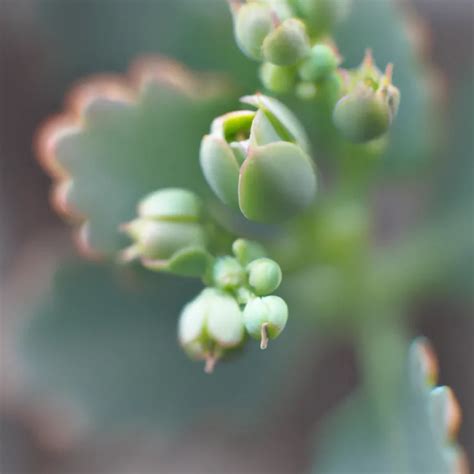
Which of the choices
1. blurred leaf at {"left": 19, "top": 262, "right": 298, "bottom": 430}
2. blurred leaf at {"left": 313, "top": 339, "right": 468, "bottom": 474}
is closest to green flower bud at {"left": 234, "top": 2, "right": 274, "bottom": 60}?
blurred leaf at {"left": 313, "top": 339, "right": 468, "bottom": 474}

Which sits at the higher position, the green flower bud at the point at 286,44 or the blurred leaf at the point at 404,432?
the green flower bud at the point at 286,44

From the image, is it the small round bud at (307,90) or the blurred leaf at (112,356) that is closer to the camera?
the small round bud at (307,90)

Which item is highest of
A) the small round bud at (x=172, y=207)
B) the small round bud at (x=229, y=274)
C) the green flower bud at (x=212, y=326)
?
the small round bud at (x=172, y=207)

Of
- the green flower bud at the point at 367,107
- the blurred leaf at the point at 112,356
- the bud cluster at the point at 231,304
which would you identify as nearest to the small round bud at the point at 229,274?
the bud cluster at the point at 231,304

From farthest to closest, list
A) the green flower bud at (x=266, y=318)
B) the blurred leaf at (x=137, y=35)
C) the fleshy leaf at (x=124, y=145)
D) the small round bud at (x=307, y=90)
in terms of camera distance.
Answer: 1. the blurred leaf at (x=137, y=35)
2. the fleshy leaf at (x=124, y=145)
3. the small round bud at (x=307, y=90)
4. the green flower bud at (x=266, y=318)

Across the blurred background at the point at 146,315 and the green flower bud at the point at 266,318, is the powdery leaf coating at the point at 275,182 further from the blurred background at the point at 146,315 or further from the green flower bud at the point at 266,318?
the blurred background at the point at 146,315

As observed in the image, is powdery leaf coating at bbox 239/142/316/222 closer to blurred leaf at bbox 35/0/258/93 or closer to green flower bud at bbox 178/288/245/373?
green flower bud at bbox 178/288/245/373

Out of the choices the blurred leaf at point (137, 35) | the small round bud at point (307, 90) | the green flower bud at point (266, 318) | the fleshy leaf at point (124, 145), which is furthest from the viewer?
the blurred leaf at point (137, 35)
